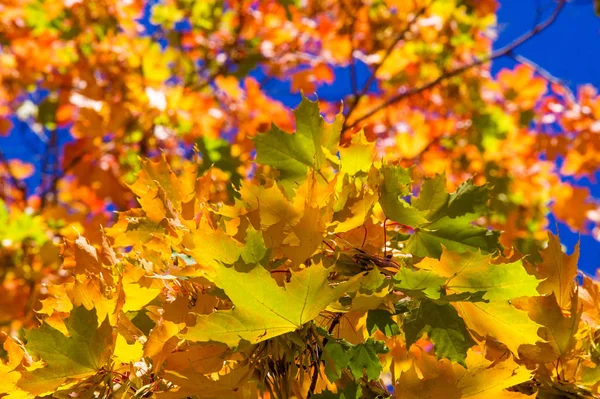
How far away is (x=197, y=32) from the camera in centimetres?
339

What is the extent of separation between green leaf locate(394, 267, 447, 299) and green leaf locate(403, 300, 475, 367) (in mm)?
21

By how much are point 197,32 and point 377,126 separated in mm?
1346

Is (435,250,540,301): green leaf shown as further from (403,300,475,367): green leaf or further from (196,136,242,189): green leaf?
(196,136,242,189): green leaf

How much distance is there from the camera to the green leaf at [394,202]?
0.62 metres

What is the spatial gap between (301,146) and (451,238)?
22cm

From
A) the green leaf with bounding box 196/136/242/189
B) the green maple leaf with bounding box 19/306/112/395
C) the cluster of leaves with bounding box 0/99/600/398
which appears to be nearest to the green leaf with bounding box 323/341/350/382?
the cluster of leaves with bounding box 0/99/600/398

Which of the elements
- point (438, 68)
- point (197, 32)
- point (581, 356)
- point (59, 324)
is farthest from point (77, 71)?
point (581, 356)

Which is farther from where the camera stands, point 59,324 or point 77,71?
point 77,71

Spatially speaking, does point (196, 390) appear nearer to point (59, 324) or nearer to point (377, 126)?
point (59, 324)

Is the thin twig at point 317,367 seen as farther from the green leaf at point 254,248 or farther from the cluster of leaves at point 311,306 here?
the green leaf at point 254,248

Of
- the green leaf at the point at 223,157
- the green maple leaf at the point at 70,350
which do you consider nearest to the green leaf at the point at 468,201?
the green maple leaf at the point at 70,350

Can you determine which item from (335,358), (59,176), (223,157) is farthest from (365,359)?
(59,176)

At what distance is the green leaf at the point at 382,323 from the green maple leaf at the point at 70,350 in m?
0.26

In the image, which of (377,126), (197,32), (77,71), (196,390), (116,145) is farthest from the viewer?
(377,126)
